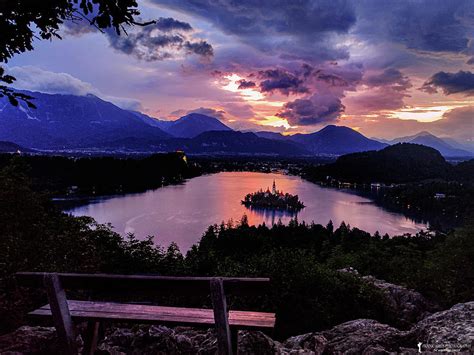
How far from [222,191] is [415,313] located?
121 metres

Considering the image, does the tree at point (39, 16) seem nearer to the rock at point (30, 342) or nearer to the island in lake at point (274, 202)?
the rock at point (30, 342)

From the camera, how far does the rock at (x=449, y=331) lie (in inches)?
189

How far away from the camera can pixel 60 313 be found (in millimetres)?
3652

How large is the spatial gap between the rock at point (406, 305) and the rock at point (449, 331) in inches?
143

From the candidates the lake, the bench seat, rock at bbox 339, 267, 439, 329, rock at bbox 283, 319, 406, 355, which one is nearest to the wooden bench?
the bench seat

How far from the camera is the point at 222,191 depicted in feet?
428

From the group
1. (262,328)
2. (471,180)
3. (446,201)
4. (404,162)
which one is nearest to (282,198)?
(446,201)

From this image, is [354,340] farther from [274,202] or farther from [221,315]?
[274,202]

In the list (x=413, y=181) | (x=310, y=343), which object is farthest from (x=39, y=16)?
(x=413, y=181)

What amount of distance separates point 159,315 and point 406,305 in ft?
26.9

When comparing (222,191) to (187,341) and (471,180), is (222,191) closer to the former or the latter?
(471,180)

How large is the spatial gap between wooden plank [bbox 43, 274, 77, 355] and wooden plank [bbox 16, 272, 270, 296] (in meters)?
0.30

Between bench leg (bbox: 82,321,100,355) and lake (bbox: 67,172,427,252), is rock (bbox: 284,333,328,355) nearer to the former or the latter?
bench leg (bbox: 82,321,100,355)

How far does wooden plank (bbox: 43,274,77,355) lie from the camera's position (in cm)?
358
